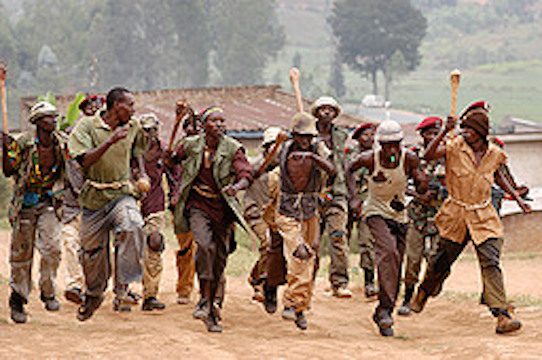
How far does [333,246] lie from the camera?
11219mm

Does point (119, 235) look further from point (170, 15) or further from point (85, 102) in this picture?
point (170, 15)

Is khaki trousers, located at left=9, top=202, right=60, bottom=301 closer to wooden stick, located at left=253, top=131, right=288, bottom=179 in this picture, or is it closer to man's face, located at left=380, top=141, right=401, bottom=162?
wooden stick, located at left=253, top=131, right=288, bottom=179

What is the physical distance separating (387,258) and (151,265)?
2.89 meters

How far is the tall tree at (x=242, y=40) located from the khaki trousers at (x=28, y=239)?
83801 mm

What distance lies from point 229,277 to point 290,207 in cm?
561

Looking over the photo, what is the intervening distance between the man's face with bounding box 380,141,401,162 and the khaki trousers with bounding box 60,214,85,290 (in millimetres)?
3293

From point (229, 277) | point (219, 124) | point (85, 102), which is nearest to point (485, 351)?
point (219, 124)

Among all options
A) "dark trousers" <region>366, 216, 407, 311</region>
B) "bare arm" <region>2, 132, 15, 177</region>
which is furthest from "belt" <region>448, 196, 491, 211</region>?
"bare arm" <region>2, 132, 15, 177</region>

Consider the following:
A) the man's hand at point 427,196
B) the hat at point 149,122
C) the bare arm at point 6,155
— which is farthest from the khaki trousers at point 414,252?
the bare arm at point 6,155

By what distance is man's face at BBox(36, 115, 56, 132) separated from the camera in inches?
358

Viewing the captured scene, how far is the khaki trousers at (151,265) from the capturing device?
1066 centimetres

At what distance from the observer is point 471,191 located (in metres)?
9.12

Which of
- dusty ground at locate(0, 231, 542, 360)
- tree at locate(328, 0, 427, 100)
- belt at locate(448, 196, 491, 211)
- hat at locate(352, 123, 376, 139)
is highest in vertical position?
tree at locate(328, 0, 427, 100)

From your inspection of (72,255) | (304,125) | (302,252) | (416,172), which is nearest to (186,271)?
(72,255)
